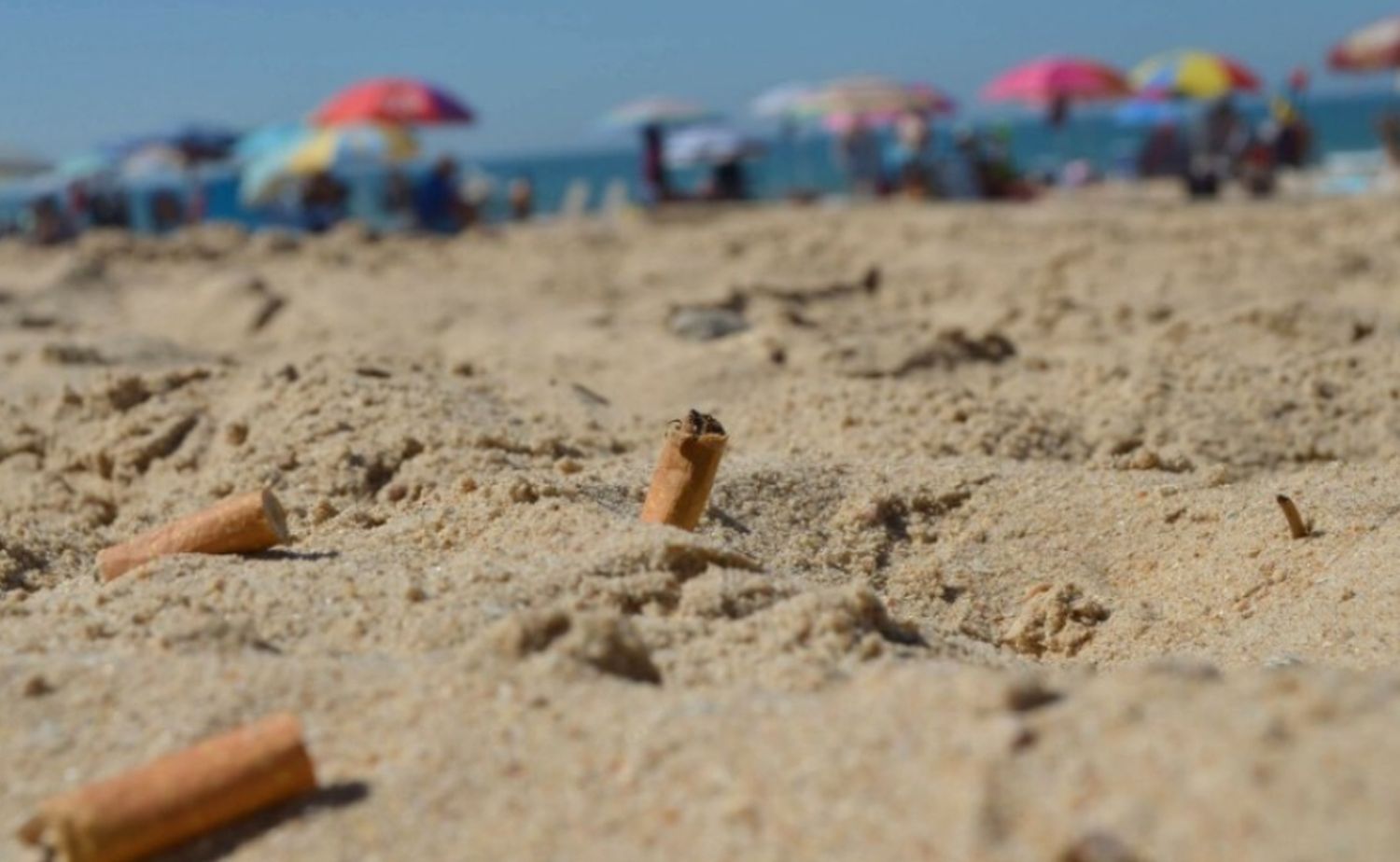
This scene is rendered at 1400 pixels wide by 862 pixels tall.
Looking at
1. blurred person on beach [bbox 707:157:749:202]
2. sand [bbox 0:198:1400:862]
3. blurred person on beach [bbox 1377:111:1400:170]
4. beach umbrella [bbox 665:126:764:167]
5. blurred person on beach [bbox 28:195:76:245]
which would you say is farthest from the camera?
beach umbrella [bbox 665:126:764:167]

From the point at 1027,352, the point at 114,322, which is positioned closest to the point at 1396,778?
the point at 1027,352

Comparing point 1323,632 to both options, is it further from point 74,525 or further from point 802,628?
point 74,525

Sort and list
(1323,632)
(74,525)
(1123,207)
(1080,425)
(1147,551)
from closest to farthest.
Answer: (1323,632)
(1147,551)
(74,525)
(1080,425)
(1123,207)

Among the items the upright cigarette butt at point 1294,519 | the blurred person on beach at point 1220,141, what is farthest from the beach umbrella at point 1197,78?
the upright cigarette butt at point 1294,519

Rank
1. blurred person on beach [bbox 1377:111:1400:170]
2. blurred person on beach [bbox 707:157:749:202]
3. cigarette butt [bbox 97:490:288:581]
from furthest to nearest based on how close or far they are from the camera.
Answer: blurred person on beach [bbox 707:157:749:202] → blurred person on beach [bbox 1377:111:1400:170] → cigarette butt [bbox 97:490:288:581]

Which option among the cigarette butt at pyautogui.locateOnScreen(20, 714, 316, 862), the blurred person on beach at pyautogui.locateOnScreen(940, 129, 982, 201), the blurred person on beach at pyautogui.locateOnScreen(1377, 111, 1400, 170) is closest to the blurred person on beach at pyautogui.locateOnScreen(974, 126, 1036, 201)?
the blurred person on beach at pyautogui.locateOnScreen(940, 129, 982, 201)

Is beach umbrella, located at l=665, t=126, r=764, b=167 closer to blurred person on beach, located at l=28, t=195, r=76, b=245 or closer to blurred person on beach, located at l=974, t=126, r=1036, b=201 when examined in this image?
blurred person on beach, located at l=974, t=126, r=1036, b=201

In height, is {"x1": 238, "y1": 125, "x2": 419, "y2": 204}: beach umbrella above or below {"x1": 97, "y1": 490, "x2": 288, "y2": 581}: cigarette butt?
above
